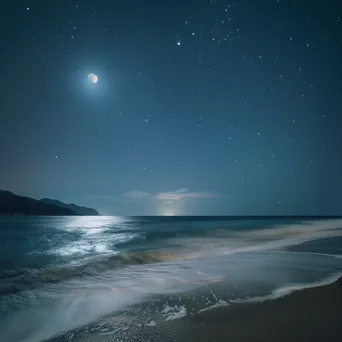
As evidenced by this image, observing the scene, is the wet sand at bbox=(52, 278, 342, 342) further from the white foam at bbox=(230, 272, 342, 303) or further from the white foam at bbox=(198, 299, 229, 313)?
the white foam at bbox=(230, 272, 342, 303)

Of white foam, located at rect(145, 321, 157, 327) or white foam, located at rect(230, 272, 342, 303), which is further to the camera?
white foam, located at rect(230, 272, 342, 303)

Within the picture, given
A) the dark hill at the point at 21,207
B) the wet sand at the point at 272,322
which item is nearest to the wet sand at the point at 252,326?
the wet sand at the point at 272,322

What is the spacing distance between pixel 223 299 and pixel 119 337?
204 centimetres

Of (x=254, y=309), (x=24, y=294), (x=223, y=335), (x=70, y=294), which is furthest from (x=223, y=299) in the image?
(x=24, y=294)

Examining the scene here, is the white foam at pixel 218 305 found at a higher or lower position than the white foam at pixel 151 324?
lower

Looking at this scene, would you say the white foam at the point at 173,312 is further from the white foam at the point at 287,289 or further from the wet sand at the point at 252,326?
the white foam at the point at 287,289

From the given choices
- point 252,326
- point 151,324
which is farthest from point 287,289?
point 151,324

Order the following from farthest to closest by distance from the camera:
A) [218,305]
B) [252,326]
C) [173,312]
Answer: [218,305] → [173,312] → [252,326]

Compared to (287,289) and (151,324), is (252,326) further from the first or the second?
Answer: (287,289)

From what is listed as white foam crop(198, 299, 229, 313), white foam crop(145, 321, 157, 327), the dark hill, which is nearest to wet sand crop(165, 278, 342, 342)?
white foam crop(198, 299, 229, 313)

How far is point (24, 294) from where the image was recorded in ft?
17.7

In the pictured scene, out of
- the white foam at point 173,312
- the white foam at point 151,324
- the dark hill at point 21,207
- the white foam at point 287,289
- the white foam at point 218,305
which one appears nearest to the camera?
the white foam at point 151,324

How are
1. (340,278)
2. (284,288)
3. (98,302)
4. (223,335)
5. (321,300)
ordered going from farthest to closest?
1. (340,278)
2. (284,288)
3. (98,302)
4. (321,300)
5. (223,335)

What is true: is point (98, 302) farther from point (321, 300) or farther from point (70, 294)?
point (321, 300)
